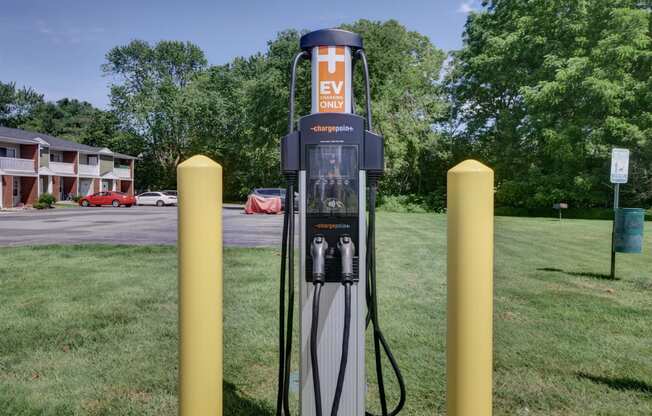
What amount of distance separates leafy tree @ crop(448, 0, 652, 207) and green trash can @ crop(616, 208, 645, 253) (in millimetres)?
22048

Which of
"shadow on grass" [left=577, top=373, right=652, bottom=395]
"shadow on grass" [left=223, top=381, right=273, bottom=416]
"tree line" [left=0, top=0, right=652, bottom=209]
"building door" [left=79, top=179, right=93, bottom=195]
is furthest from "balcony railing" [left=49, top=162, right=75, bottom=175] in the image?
"shadow on grass" [left=577, top=373, right=652, bottom=395]

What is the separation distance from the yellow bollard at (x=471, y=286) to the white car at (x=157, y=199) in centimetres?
4305

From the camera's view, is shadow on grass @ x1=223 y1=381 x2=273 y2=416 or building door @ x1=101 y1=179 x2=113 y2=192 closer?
shadow on grass @ x1=223 y1=381 x2=273 y2=416

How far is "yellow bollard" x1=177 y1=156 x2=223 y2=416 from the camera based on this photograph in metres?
2.47

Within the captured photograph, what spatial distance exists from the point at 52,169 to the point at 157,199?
1024 centimetres

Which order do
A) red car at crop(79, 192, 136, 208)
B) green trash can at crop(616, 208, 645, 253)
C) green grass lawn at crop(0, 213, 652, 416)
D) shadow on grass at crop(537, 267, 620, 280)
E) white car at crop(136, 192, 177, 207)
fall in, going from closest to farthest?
1. green grass lawn at crop(0, 213, 652, 416)
2. green trash can at crop(616, 208, 645, 253)
3. shadow on grass at crop(537, 267, 620, 280)
4. red car at crop(79, 192, 136, 208)
5. white car at crop(136, 192, 177, 207)

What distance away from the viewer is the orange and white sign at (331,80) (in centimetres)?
282

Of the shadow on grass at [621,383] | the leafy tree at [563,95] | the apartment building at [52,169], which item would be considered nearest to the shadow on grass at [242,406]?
the shadow on grass at [621,383]

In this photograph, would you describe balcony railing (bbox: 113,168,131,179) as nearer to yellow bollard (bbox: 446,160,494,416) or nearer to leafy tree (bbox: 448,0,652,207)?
leafy tree (bbox: 448,0,652,207)

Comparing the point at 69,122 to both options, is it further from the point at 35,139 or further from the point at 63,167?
the point at 35,139

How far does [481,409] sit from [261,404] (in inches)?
66.7

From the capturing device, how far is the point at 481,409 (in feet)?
8.14

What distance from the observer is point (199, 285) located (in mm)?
2488

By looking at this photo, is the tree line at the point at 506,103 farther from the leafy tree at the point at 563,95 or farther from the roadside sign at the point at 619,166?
the roadside sign at the point at 619,166
